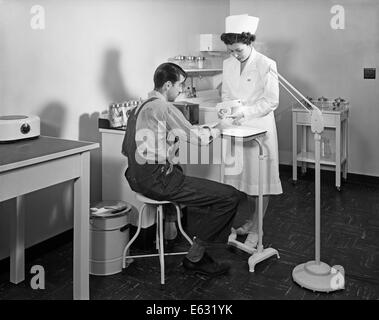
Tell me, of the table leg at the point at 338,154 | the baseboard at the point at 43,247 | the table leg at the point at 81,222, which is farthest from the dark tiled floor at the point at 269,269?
the table leg at the point at 338,154

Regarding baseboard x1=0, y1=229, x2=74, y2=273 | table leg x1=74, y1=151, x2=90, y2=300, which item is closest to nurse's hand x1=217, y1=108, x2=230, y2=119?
table leg x1=74, y1=151, x2=90, y2=300

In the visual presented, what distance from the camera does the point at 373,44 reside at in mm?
4547

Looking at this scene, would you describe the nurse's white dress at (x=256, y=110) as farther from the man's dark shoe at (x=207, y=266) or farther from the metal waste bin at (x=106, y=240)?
the metal waste bin at (x=106, y=240)

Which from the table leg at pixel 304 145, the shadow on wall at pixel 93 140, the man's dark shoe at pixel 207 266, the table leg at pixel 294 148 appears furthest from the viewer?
the table leg at pixel 304 145

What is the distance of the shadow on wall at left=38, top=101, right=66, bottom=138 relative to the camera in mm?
2989

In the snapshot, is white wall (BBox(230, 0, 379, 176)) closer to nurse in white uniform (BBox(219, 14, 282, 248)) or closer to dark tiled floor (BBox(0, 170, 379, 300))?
dark tiled floor (BBox(0, 170, 379, 300))

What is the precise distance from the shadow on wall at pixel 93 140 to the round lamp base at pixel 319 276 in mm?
1561

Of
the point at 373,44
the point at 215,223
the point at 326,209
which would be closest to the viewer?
the point at 215,223

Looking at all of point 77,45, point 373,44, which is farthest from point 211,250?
point 373,44

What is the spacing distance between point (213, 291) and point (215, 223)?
376 millimetres

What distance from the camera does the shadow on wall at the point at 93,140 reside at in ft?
10.9

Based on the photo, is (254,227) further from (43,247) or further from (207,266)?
(43,247)
